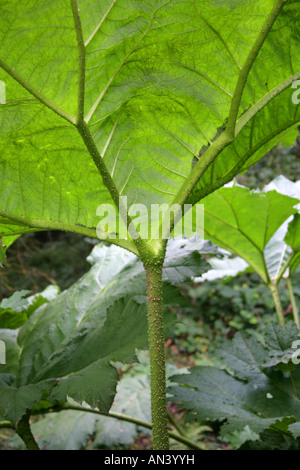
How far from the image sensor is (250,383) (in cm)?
118

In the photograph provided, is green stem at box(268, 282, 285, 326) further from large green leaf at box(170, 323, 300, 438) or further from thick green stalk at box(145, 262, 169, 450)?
thick green stalk at box(145, 262, 169, 450)

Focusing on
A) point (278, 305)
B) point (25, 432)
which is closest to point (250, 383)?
point (278, 305)

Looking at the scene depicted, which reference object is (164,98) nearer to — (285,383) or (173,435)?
(285,383)

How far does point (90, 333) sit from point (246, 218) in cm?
59

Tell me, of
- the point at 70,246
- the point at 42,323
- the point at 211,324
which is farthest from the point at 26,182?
the point at 70,246

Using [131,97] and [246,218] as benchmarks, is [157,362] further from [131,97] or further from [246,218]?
[246,218]

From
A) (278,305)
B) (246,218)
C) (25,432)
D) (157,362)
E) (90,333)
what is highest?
(246,218)

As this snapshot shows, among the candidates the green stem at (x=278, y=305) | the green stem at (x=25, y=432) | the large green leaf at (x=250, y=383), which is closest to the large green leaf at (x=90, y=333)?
the green stem at (x=25, y=432)

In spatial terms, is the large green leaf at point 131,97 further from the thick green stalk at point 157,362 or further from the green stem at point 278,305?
the green stem at point 278,305

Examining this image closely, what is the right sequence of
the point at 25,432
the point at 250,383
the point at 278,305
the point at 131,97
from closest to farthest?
the point at 131,97, the point at 25,432, the point at 250,383, the point at 278,305

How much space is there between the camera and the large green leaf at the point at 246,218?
3.92 feet

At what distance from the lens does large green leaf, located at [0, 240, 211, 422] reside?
0.84m

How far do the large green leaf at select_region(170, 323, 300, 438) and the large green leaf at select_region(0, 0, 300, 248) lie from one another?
533 mm
